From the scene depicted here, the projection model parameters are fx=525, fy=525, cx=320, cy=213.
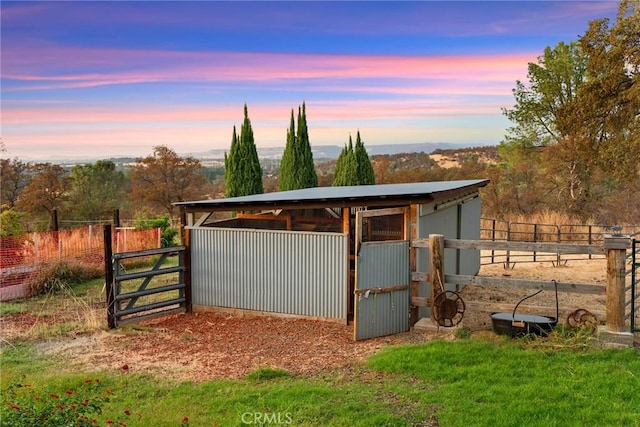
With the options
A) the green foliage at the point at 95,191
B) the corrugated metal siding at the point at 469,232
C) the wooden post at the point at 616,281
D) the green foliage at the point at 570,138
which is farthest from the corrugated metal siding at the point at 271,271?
the green foliage at the point at 95,191

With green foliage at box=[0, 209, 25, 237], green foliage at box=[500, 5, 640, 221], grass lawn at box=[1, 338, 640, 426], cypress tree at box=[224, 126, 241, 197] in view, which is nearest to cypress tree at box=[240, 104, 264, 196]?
cypress tree at box=[224, 126, 241, 197]

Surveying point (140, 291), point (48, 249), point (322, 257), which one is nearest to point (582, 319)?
point (322, 257)

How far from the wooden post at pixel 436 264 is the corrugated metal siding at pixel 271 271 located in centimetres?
145

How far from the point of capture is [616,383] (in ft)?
16.8

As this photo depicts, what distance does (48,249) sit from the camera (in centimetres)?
1376

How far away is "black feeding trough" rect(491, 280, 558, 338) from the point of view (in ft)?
21.9

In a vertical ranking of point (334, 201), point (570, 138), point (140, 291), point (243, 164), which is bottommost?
point (140, 291)

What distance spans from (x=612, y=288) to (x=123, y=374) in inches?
239

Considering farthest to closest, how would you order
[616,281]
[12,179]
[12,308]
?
[12,179] < [12,308] < [616,281]

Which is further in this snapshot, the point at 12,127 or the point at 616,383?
the point at 12,127

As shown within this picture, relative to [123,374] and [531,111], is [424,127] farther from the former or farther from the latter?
[123,374]

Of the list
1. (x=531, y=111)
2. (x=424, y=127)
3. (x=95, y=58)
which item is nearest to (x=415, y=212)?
(x=95, y=58)

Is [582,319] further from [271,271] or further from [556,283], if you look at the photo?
[271,271]

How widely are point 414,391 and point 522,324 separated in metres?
2.24
